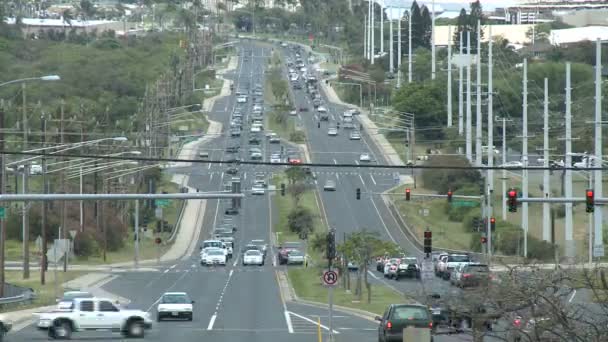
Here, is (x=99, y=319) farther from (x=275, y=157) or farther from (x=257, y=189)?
(x=275, y=157)

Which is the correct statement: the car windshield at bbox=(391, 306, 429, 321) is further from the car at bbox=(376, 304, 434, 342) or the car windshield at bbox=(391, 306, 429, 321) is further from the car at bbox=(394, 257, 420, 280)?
the car at bbox=(394, 257, 420, 280)

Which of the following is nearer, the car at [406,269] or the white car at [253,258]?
the car at [406,269]

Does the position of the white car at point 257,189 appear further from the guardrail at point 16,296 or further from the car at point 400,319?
the car at point 400,319

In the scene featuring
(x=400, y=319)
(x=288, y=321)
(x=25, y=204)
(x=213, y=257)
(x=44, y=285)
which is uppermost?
(x=400, y=319)

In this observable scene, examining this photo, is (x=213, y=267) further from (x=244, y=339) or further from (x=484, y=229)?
(x=244, y=339)

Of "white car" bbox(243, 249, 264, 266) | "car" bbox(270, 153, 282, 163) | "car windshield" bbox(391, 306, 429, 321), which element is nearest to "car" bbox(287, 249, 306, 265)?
"white car" bbox(243, 249, 264, 266)

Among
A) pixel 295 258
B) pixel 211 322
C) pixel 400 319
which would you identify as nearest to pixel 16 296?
pixel 211 322

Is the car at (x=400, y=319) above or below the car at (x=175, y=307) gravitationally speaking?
above

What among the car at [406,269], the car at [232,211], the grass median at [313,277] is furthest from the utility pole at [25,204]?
the car at [232,211]
